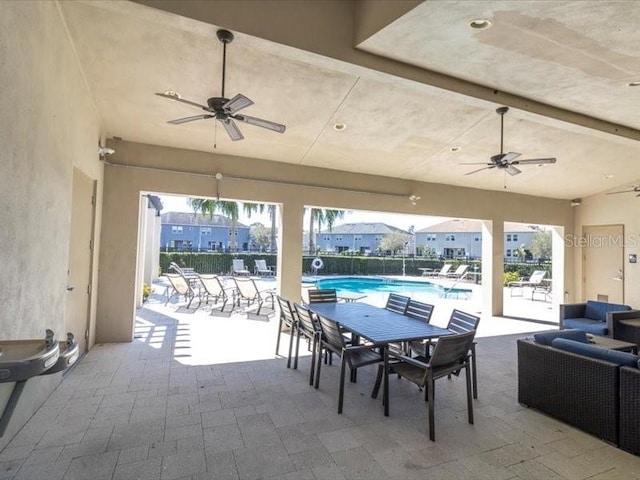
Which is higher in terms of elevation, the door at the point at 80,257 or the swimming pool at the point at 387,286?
the door at the point at 80,257

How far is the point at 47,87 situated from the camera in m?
2.82

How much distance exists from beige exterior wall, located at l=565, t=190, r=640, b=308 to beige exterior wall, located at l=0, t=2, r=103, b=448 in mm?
10957

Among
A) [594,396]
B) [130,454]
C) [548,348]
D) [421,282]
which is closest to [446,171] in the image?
[548,348]

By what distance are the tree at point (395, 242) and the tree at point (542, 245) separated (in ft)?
33.1

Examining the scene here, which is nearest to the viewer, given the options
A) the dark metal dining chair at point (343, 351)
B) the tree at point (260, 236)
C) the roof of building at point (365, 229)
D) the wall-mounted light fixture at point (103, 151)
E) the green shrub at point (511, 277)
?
the dark metal dining chair at point (343, 351)

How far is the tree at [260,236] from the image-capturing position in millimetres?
29969

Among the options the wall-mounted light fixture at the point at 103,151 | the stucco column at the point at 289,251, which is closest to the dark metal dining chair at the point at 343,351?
the stucco column at the point at 289,251

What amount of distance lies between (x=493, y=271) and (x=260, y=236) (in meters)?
23.9

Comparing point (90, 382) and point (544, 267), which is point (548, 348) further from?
point (544, 267)

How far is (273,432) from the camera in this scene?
9.12ft

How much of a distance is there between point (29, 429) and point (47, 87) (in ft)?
9.14

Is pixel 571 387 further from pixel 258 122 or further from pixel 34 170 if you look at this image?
pixel 34 170

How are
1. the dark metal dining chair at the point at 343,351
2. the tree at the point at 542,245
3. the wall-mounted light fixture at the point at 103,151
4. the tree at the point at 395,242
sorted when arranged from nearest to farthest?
1. the dark metal dining chair at the point at 343,351
2. the wall-mounted light fixture at the point at 103,151
3. the tree at the point at 542,245
4. the tree at the point at 395,242

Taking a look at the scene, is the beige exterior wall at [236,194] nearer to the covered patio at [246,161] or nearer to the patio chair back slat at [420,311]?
the covered patio at [246,161]
